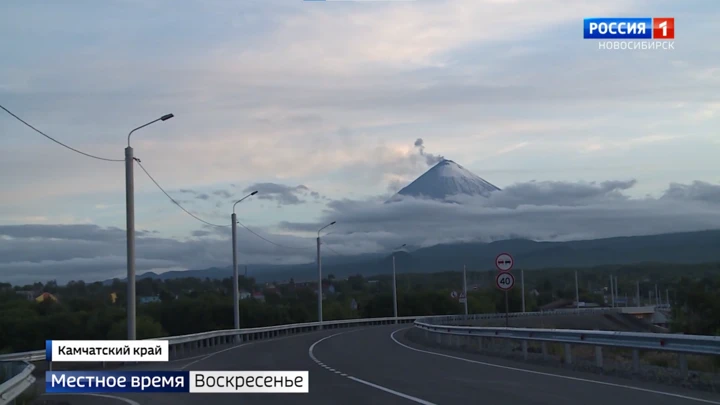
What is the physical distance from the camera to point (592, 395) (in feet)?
53.4

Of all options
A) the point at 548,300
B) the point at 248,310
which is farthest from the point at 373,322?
the point at 548,300

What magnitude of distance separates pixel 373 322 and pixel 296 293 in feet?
249

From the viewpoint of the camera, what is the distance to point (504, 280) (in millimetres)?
29375

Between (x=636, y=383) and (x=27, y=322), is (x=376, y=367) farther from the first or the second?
(x=27, y=322)

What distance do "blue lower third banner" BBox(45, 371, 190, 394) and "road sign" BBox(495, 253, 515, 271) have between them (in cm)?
1353

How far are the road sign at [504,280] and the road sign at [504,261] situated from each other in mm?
402

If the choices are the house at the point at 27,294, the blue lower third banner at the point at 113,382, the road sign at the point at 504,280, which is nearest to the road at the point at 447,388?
the blue lower third banner at the point at 113,382

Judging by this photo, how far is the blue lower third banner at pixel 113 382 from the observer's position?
15875mm

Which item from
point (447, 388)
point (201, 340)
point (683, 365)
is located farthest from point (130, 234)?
point (683, 365)

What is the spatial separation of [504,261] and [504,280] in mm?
908

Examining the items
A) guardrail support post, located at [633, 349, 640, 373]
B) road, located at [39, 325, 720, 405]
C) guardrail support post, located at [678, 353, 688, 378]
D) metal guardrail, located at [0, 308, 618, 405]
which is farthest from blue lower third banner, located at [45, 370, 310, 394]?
guardrail support post, located at [678, 353, 688, 378]
